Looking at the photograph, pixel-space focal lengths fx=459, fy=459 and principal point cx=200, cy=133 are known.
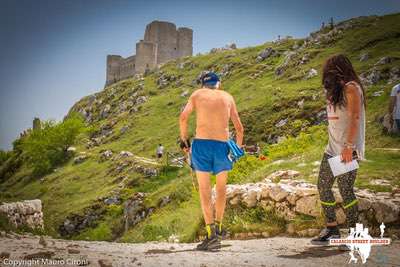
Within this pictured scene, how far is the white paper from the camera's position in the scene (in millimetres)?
6711

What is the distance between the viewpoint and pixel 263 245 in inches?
303

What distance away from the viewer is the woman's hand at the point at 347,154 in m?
6.67

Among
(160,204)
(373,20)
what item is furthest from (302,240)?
(373,20)

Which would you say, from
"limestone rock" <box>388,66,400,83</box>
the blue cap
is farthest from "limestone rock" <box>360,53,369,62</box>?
the blue cap

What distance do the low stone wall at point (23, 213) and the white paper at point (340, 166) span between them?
10027mm

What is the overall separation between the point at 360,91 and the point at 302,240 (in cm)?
283

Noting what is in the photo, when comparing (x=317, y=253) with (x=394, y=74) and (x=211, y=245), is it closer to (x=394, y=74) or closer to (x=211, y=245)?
(x=211, y=245)

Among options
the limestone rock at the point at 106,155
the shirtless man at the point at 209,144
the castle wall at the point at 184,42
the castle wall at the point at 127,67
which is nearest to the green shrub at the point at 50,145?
the limestone rock at the point at 106,155

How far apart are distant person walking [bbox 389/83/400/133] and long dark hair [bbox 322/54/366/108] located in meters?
7.99

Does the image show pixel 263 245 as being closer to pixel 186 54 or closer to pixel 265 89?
pixel 265 89

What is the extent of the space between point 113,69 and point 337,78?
454 ft

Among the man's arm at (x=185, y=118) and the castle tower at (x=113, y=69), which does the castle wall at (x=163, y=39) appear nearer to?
the castle tower at (x=113, y=69)

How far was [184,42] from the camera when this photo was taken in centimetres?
13112

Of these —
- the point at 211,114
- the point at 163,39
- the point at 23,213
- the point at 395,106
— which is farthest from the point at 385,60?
the point at 163,39
